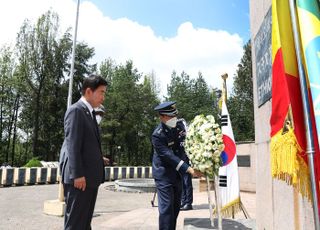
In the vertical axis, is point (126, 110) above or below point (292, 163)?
above

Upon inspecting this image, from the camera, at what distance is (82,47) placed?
4188 cm

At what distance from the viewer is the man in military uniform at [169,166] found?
4.16 metres

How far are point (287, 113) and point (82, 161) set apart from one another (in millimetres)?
1900

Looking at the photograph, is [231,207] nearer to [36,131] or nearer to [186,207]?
[186,207]

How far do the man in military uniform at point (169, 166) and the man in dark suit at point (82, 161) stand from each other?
43.1 inches

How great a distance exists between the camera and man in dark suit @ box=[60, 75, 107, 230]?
314 centimetres

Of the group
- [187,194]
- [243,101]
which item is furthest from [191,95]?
[187,194]

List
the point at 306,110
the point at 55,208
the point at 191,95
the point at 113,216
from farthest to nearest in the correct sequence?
the point at 191,95, the point at 113,216, the point at 55,208, the point at 306,110

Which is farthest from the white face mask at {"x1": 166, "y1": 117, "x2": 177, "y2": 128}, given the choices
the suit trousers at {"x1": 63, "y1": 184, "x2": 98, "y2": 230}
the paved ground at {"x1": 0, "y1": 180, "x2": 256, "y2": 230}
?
the suit trousers at {"x1": 63, "y1": 184, "x2": 98, "y2": 230}

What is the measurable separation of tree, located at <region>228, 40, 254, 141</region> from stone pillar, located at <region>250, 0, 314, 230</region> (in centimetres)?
3789

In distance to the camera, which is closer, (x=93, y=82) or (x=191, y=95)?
(x=93, y=82)

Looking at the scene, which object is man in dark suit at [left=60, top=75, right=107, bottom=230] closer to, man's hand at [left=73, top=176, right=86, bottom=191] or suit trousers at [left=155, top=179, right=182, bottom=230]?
man's hand at [left=73, top=176, right=86, bottom=191]

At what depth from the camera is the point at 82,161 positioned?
3.25 meters

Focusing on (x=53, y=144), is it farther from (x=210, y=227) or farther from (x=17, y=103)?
(x=210, y=227)
